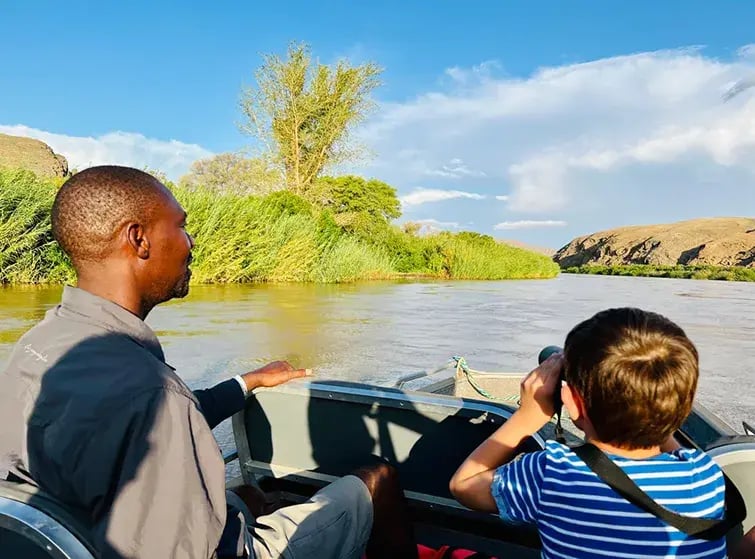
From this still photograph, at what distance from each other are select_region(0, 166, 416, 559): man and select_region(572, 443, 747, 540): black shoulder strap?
1.97 feet

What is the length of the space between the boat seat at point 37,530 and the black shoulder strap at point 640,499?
29.6 inches

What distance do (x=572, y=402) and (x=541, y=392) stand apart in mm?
96

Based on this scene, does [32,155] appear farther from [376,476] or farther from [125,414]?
[125,414]

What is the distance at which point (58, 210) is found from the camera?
1216mm

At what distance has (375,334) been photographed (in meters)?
7.19

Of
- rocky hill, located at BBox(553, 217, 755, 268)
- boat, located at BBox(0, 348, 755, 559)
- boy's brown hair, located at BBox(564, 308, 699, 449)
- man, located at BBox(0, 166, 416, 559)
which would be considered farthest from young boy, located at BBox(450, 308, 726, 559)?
rocky hill, located at BBox(553, 217, 755, 268)

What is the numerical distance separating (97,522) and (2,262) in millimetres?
→ 12489

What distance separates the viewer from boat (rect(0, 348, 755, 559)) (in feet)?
5.34

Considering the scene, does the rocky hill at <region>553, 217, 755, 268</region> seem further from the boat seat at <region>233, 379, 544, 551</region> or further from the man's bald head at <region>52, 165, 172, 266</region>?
the man's bald head at <region>52, 165, 172, 266</region>

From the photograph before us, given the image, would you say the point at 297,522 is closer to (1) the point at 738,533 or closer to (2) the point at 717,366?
(1) the point at 738,533

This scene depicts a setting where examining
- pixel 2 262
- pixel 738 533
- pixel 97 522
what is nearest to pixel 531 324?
pixel 738 533

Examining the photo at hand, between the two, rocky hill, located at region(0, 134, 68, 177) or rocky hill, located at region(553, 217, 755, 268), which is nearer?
rocky hill, located at region(0, 134, 68, 177)

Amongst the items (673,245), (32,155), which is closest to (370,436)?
(32,155)

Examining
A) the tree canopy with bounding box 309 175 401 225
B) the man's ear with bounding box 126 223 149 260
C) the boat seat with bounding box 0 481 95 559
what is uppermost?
the tree canopy with bounding box 309 175 401 225
